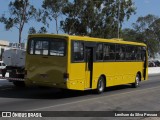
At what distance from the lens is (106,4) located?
55719 millimetres

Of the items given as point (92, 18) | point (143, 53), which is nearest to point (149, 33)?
point (92, 18)

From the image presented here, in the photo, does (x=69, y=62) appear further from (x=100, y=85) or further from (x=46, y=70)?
(x=100, y=85)

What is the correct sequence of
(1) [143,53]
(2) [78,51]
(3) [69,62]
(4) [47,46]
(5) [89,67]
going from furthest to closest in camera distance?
(1) [143,53] < (5) [89,67] < (2) [78,51] < (4) [47,46] < (3) [69,62]

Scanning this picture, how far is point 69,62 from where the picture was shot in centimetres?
1875

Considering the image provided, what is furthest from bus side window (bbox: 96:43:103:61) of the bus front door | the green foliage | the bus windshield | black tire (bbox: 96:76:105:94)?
the green foliage

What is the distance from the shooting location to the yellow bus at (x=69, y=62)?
1878cm

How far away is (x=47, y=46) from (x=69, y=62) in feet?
4.41

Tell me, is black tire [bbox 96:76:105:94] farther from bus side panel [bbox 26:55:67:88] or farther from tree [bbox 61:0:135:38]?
tree [bbox 61:0:135:38]

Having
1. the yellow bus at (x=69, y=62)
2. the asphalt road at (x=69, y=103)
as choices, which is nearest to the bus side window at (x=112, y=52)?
the yellow bus at (x=69, y=62)

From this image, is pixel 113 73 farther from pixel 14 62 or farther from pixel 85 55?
pixel 14 62

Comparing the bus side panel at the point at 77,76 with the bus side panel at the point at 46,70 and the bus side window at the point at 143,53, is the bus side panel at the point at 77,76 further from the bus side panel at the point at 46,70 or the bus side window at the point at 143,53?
the bus side window at the point at 143,53

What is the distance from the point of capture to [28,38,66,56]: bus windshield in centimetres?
1893

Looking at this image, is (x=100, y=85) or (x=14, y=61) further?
(x=14, y=61)

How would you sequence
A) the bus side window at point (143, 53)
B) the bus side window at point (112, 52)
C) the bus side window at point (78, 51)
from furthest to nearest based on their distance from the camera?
the bus side window at point (143, 53)
the bus side window at point (112, 52)
the bus side window at point (78, 51)
